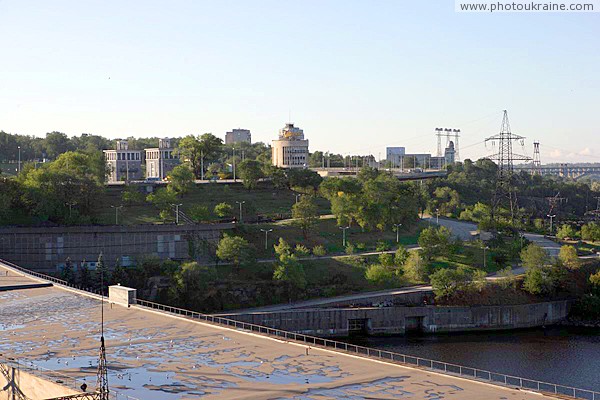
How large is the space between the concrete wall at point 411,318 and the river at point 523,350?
1.45 meters

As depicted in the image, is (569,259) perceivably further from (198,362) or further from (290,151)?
(290,151)

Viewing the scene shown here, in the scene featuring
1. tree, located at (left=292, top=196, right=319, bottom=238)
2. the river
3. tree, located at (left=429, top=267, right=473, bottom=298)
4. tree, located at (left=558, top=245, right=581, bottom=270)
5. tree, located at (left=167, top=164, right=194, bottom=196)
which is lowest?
the river

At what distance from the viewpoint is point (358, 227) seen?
108m

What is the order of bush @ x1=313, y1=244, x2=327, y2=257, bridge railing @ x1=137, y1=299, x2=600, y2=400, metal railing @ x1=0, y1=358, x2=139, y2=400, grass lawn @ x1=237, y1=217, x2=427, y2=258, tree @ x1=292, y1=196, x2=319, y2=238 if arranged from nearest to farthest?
metal railing @ x1=0, y1=358, x2=139, y2=400, bridge railing @ x1=137, y1=299, x2=600, y2=400, bush @ x1=313, y1=244, x2=327, y2=257, grass lawn @ x1=237, y1=217, x2=427, y2=258, tree @ x1=292, y1=196, x2=319, y2=238

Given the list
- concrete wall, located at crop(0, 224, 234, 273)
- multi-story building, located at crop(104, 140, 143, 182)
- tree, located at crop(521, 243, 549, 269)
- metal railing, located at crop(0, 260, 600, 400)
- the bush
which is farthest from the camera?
multi-story building, located at crop(104, 140, 143, 182)

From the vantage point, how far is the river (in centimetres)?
6181

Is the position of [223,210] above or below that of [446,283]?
above

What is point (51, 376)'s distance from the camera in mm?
37188

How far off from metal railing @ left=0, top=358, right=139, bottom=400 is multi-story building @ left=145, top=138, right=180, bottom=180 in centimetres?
10809

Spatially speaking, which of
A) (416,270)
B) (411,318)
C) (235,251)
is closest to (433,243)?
(416,270)

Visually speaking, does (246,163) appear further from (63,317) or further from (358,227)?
(63,317)

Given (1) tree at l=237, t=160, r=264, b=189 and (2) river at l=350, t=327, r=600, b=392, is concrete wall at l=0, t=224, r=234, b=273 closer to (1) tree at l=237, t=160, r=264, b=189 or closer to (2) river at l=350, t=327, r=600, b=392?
(2) river at l=350, t=327, r=600, b=392

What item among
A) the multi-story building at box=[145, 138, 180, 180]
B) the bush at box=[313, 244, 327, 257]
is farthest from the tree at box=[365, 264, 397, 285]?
the multi-story building at box=[145, 138, 180, 180]

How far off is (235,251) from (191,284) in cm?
782
